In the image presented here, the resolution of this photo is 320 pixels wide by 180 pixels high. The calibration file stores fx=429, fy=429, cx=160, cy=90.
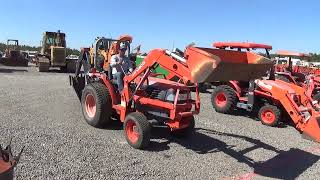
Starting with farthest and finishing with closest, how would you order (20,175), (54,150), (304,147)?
1. (304,147)
2. (54,150)
3. (20,175)

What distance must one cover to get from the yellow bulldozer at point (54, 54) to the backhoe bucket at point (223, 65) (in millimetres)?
20429

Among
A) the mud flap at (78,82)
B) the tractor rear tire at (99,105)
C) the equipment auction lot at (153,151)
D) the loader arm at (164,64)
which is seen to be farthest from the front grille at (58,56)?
the loader arm at (164,64)

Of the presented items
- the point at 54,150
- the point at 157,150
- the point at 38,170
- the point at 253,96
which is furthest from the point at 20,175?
the point at 253,96

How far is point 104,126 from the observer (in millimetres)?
9016

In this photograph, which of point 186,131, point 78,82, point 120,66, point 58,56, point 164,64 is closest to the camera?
point 164,64

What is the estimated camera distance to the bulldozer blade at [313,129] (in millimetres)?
9073

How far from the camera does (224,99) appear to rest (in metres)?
12.3

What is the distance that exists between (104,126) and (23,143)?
2169 mm

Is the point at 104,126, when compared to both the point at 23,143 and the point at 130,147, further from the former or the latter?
the point at 23,143

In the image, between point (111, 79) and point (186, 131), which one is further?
point (111, 79)

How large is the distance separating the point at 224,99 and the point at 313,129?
3472mm

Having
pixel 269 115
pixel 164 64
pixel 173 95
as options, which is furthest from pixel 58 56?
pixel 164 64

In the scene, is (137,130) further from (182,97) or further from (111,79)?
(111,79)

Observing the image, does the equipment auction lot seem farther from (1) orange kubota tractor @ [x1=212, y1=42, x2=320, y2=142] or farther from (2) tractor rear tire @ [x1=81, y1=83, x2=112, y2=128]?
(1) orange kubota tractor @ [x1=212, y1=42, x2=320, y2=142]
